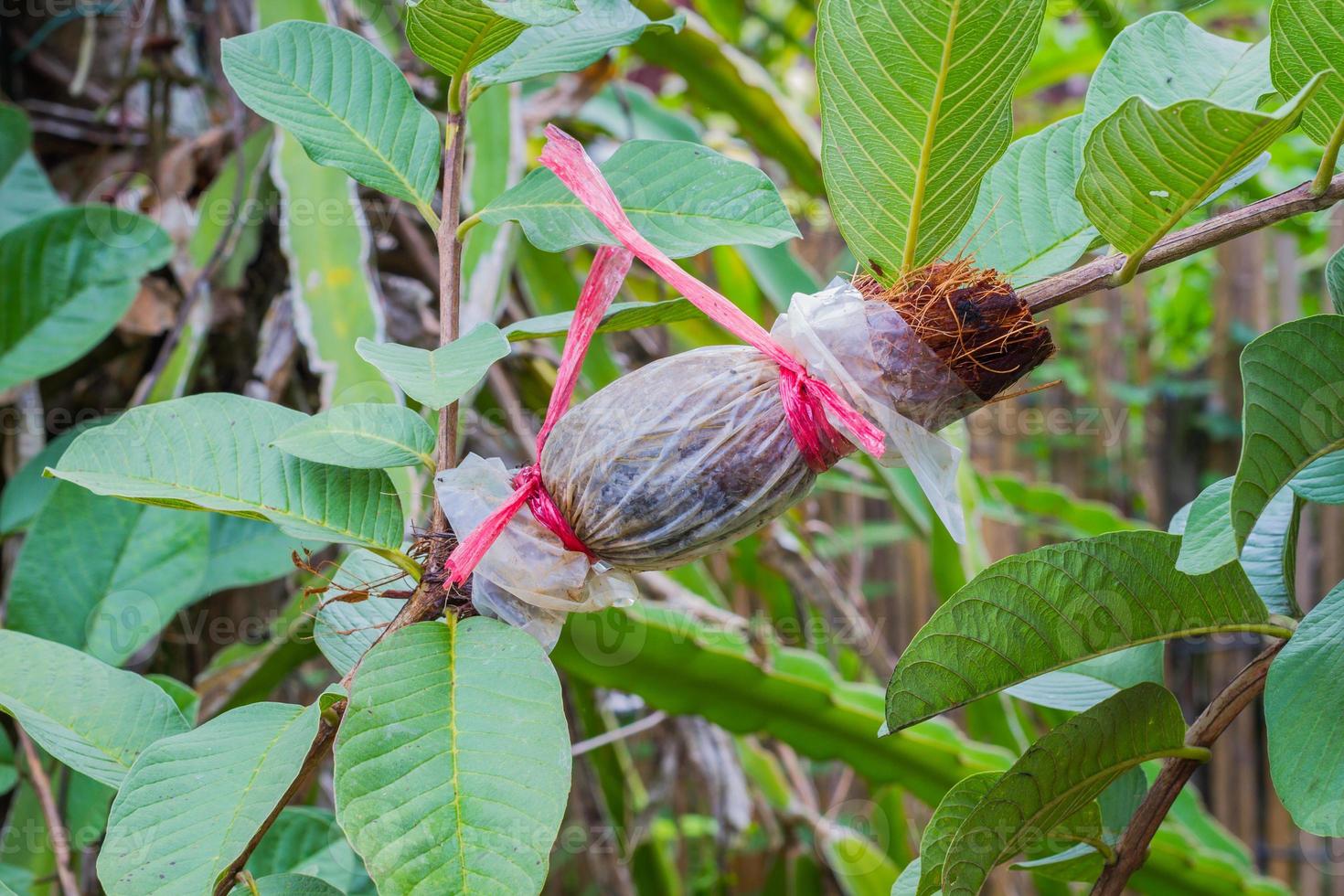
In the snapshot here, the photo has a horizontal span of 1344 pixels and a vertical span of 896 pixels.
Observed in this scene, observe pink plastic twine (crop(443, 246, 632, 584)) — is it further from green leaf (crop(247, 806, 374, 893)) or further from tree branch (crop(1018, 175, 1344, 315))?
green leaf (crop(247, 806, 374, 893))

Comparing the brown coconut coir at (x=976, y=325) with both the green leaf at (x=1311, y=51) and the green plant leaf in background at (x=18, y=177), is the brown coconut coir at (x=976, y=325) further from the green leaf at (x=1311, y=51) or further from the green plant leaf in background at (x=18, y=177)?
the green plant leaf in background at (x=18, y=177)

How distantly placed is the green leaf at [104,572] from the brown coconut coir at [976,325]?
0.50 metres

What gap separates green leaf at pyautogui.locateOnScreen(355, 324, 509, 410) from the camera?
285mm

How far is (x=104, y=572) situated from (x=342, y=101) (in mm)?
385

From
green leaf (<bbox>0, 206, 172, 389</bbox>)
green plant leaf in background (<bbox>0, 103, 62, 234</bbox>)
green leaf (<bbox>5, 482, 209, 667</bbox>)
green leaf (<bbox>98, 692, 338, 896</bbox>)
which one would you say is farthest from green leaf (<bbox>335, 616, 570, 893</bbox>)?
green plant leaf in background (<bbox>0, 103, 62, 234</bbox>)

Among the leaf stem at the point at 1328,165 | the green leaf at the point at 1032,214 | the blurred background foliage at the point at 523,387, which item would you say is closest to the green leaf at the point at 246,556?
the blurred background foliage at the point at 523,387

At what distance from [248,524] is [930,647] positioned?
1.85 feet

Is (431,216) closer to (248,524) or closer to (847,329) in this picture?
(847,329)

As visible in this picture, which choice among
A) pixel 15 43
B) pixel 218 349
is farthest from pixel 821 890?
pixel 15 43

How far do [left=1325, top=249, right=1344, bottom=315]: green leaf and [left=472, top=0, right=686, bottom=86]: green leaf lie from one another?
26 centimetres

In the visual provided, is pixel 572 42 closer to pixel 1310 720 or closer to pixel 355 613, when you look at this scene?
pixel 355 613

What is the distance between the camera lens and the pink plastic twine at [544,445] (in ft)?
1.03

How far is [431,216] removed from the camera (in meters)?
0.37

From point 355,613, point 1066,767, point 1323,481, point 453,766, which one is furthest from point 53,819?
point 1323,481
